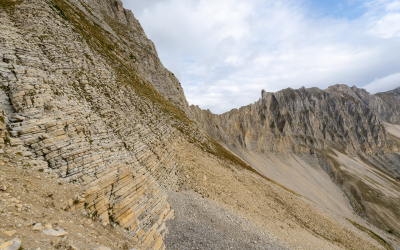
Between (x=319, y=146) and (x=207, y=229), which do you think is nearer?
(x=207, y=229)

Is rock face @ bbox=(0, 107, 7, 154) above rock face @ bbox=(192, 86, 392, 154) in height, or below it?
below

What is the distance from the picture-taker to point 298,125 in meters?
140

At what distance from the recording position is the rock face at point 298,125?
10525 cm

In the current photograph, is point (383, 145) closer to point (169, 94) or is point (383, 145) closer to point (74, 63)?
point (169, 94)

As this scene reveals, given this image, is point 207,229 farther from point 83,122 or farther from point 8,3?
point 8,3

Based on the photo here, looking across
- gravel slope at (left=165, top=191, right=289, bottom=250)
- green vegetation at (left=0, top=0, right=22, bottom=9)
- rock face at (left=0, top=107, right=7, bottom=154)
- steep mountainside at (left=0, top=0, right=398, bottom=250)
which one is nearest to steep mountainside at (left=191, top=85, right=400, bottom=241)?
steep mountainside at (left=0, top=0, right=398, bottom=250)

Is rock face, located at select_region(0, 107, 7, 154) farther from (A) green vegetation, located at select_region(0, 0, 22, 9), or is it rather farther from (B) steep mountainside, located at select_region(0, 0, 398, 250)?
(A) green vegetation, located at select_region(0, 0, 22, 9)

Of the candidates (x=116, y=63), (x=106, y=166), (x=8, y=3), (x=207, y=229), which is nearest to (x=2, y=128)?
(x=106, y=166)

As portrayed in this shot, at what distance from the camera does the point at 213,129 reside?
98.4 meters

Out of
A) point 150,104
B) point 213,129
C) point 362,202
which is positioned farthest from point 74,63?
point 362,202

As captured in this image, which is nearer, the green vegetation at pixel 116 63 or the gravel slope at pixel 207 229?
the gravel slope at pixel 207 229

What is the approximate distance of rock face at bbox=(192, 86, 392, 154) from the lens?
10525 cm

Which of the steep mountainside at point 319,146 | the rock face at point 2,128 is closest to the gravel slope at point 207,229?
the rock face at point 2,128

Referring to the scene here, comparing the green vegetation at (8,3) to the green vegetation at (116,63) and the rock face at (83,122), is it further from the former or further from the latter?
the green vegetation at (116,63)
